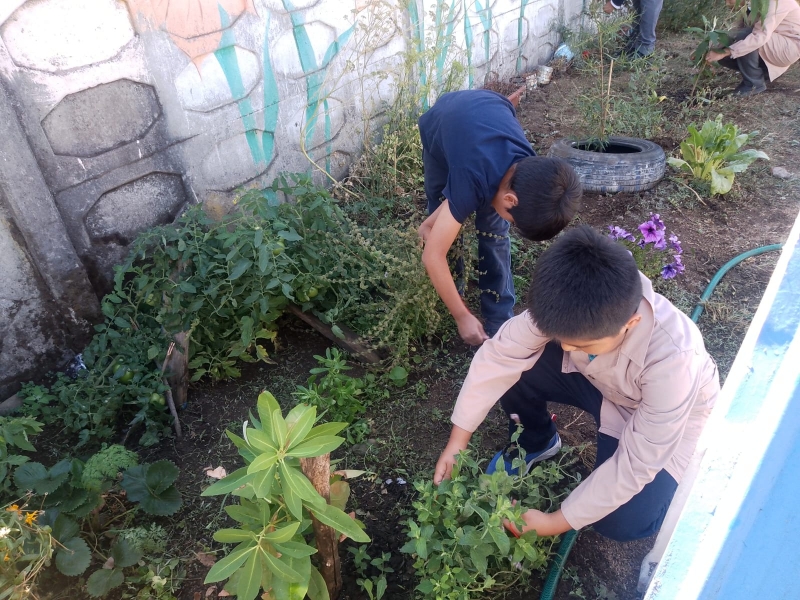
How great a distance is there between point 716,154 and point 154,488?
3741mm

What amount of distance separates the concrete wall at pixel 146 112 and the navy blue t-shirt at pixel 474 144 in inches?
44.5

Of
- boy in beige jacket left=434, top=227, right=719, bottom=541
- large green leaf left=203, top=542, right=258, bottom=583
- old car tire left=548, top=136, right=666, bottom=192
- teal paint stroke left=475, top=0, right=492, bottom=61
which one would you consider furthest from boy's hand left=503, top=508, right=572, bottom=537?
teal paint stroke left=475, top=0, right=492, bottom=61

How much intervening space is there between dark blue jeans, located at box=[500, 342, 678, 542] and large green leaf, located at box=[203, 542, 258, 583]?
103 centimetres

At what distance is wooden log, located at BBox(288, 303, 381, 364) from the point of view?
8.36ft

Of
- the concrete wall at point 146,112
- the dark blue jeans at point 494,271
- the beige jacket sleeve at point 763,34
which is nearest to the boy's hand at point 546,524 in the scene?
the dark blue jeans at point 494,271

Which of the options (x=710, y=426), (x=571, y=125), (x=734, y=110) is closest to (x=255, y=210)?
(x=710, y=426)

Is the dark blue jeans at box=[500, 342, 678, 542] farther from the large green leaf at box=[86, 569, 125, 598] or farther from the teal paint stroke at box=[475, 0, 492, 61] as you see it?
the teal paint stroke at box=[475, 0, 492, 61]

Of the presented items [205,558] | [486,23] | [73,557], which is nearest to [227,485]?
[73,557]

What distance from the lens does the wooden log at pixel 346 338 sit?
100 inches

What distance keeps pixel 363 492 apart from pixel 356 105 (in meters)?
2.62

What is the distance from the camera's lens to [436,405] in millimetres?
2408

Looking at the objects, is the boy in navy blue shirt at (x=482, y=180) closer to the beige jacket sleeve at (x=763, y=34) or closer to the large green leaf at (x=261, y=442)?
the large green leaf at (x=261, y=442)

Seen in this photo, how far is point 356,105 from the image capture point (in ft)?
12.4

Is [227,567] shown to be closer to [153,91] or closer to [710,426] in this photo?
[710,426]
